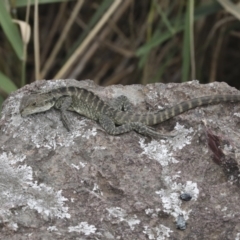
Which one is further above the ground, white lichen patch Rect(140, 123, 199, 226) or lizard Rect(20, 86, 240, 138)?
lizard Rect(20, 86, 240, 138)

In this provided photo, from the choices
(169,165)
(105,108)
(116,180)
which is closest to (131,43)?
(105,108)

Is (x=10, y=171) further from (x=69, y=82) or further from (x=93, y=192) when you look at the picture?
(x=69, y=82)

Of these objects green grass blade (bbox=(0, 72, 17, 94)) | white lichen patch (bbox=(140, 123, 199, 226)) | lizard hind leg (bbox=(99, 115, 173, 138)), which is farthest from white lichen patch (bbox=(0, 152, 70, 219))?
green grass blade (bbox=(0, 72, 17, 94))

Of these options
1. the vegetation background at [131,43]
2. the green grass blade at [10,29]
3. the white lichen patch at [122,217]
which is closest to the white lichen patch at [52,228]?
the white lichen patch at [122,217]

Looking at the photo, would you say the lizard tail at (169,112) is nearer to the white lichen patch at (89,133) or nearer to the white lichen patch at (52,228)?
the white lichen patch at (89,133)

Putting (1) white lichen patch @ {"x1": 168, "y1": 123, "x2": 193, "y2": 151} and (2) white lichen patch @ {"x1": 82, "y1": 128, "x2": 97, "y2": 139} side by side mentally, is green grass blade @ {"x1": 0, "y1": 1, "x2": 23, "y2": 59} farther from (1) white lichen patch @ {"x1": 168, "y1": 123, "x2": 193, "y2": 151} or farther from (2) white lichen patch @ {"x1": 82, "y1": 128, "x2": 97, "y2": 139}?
(1) white lichen patch @ {"x1": 168, "y1": 123, "x2": 193, "y2": 151}

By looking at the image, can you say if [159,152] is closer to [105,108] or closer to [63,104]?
[105,108]
